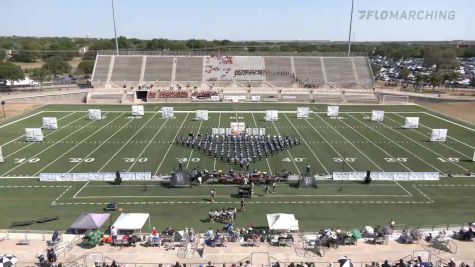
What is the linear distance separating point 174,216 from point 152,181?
5.63 metres

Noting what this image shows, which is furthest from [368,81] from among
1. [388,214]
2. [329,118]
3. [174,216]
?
[174,216]

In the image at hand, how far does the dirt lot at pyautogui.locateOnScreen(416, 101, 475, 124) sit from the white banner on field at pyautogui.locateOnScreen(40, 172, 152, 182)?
3926 centimetres

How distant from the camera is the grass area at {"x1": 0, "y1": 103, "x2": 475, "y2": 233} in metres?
21.3

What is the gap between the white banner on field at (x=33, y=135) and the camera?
113ft

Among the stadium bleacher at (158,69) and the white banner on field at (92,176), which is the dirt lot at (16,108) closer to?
the stadium bleacher at (158,69)

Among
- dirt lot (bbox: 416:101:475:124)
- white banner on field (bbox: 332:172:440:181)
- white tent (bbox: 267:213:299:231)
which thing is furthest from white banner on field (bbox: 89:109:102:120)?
dirt lot (bbox: 416:101:475:124)

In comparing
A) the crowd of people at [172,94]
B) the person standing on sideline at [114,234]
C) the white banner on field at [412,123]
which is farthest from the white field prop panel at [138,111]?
the person standing on sideline at [114,234]

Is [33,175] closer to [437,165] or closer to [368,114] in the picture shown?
[437,165]

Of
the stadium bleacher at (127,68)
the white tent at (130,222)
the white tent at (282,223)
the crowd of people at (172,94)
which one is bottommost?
the white tent at (130,222)

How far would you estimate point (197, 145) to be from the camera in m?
33.6

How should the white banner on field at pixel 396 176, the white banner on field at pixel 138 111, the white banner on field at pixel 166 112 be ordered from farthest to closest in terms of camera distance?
the white banner on field at pixel 138 111 < the white banner on field at pixel 166 112 < the white banner on field at pixel 396 176

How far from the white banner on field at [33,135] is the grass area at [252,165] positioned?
108 cm

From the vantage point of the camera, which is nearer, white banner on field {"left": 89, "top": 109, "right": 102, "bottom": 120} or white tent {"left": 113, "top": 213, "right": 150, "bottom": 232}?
white tent {"left": 113, "top": 213, "right": 150, "bottom": 232}

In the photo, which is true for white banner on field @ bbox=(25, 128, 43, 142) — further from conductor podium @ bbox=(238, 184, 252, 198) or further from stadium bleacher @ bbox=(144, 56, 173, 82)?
stadium bleacher @ bbox=(144, 56, 173, 82)
